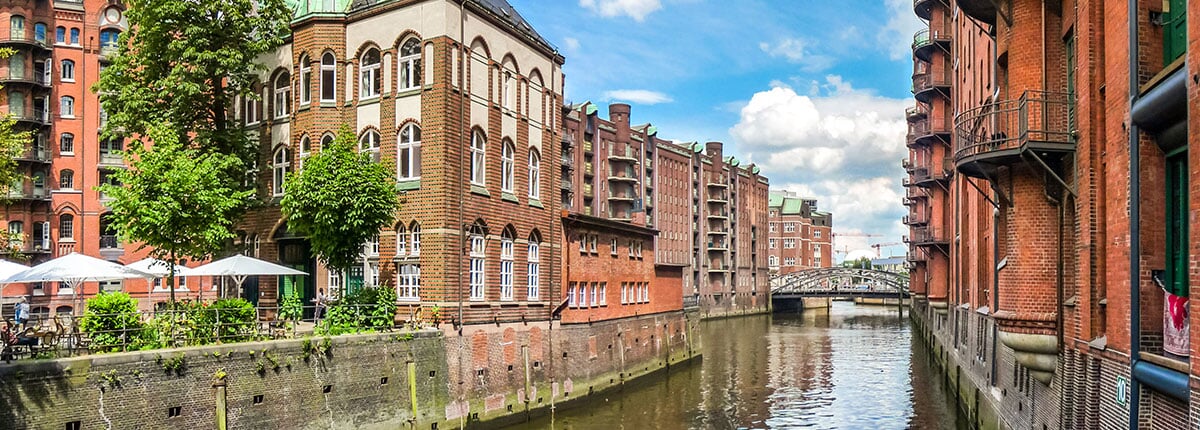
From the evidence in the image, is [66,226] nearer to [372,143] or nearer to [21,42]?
[21,42]

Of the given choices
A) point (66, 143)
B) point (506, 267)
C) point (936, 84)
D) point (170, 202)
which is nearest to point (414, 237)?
point (506, 267)

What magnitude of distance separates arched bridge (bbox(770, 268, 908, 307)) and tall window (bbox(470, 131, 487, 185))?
285 feet

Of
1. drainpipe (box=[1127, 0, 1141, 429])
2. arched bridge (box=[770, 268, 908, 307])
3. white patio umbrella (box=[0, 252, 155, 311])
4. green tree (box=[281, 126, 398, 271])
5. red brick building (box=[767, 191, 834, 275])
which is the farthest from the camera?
red brick building (box=[767, 191, 834, 275])

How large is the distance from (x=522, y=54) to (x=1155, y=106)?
980 inches

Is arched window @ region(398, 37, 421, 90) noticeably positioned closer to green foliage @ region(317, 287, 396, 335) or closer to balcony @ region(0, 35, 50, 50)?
green foliage @ region(317, 287, 396, 335)

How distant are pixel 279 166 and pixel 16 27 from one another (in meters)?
30.2

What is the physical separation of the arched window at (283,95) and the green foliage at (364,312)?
8.78 m

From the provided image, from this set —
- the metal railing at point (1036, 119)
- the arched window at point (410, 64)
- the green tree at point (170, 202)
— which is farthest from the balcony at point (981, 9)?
the green tree at point (170, 202)

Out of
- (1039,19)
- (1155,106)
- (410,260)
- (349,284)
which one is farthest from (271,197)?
(1155,106)

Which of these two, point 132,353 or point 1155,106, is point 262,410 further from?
point 1155,106

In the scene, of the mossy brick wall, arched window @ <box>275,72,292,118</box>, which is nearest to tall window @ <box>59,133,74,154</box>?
arched window @ <box>275,72,292,118</box>

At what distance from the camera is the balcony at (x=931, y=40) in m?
52.8

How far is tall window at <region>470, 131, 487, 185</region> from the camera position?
96.7ft

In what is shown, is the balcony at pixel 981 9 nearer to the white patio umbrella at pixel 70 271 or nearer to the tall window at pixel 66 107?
the white patio umbrella at pixel 70 271
